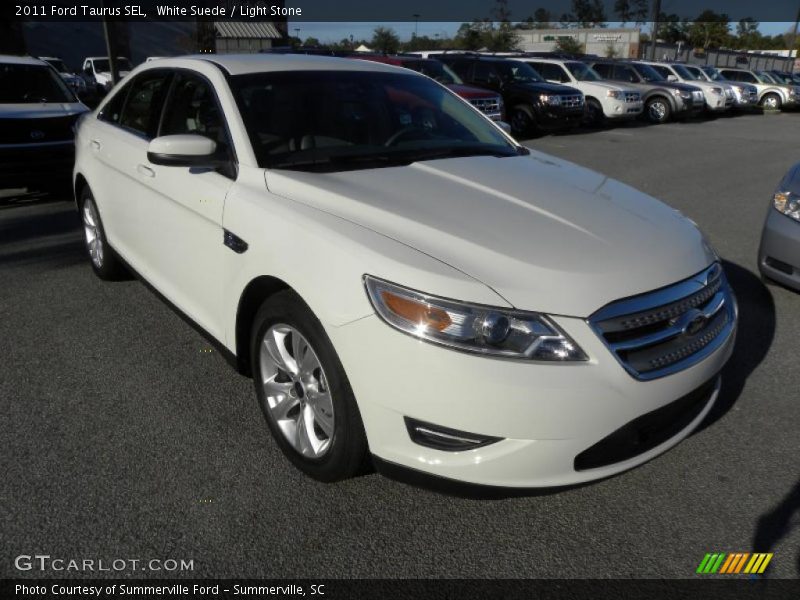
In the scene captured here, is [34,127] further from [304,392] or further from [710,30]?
[710,30]

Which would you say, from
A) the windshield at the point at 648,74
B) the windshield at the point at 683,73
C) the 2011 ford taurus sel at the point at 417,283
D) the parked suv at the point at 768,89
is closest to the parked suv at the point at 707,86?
the windshield at the point at 683,73

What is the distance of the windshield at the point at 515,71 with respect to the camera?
55.2 ft

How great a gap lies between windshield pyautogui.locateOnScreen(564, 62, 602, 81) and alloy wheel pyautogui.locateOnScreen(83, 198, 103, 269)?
1697cm

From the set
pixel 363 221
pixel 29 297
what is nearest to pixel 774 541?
pixel 363 221

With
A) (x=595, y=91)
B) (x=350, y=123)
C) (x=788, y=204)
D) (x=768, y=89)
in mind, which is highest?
(x=350, y=123)

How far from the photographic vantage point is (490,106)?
554 inches

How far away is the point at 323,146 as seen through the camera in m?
3.38

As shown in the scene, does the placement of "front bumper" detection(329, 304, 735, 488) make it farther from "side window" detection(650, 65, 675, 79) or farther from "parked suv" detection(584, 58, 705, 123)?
"side window" detection(650, 65, 675, 79)

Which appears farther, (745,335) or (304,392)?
(745,335)

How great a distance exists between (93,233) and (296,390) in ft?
10.3

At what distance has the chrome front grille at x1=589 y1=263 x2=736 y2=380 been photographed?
7.57 feet

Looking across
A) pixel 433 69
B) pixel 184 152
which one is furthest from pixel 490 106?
pixel 184 152
